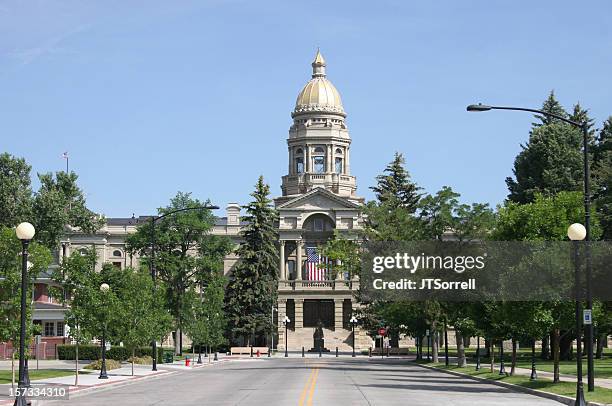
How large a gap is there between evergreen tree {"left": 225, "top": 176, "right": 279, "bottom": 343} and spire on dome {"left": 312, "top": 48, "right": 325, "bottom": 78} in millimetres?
39160

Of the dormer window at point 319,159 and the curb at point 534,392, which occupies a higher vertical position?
the dormer window at point 319,159

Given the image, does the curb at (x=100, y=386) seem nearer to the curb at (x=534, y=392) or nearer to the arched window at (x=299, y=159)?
the curb at (x=534, y=392)

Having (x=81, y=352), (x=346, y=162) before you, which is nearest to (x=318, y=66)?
(x=346, y=162)

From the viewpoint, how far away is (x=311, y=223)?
418ft

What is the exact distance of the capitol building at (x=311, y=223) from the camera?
12206 cm

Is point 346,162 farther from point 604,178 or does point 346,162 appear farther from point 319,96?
point 604,178

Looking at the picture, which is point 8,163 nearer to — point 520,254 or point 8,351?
point 8,351

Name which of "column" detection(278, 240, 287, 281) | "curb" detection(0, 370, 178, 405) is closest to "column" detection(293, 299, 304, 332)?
"column" detection(278, 240, 287, 281)

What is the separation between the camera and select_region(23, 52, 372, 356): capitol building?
122 metres

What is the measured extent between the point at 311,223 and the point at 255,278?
68.5ft

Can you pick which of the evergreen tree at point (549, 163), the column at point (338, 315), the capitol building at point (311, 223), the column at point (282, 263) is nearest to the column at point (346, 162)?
the capitol building at point (311, 223)

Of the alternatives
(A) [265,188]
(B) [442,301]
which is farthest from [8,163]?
(B) [442,301]

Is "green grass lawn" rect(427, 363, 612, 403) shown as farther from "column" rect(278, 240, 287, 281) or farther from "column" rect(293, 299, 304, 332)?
"column" rect(278, 240, 287, 281)

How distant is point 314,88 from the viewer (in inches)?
5600
